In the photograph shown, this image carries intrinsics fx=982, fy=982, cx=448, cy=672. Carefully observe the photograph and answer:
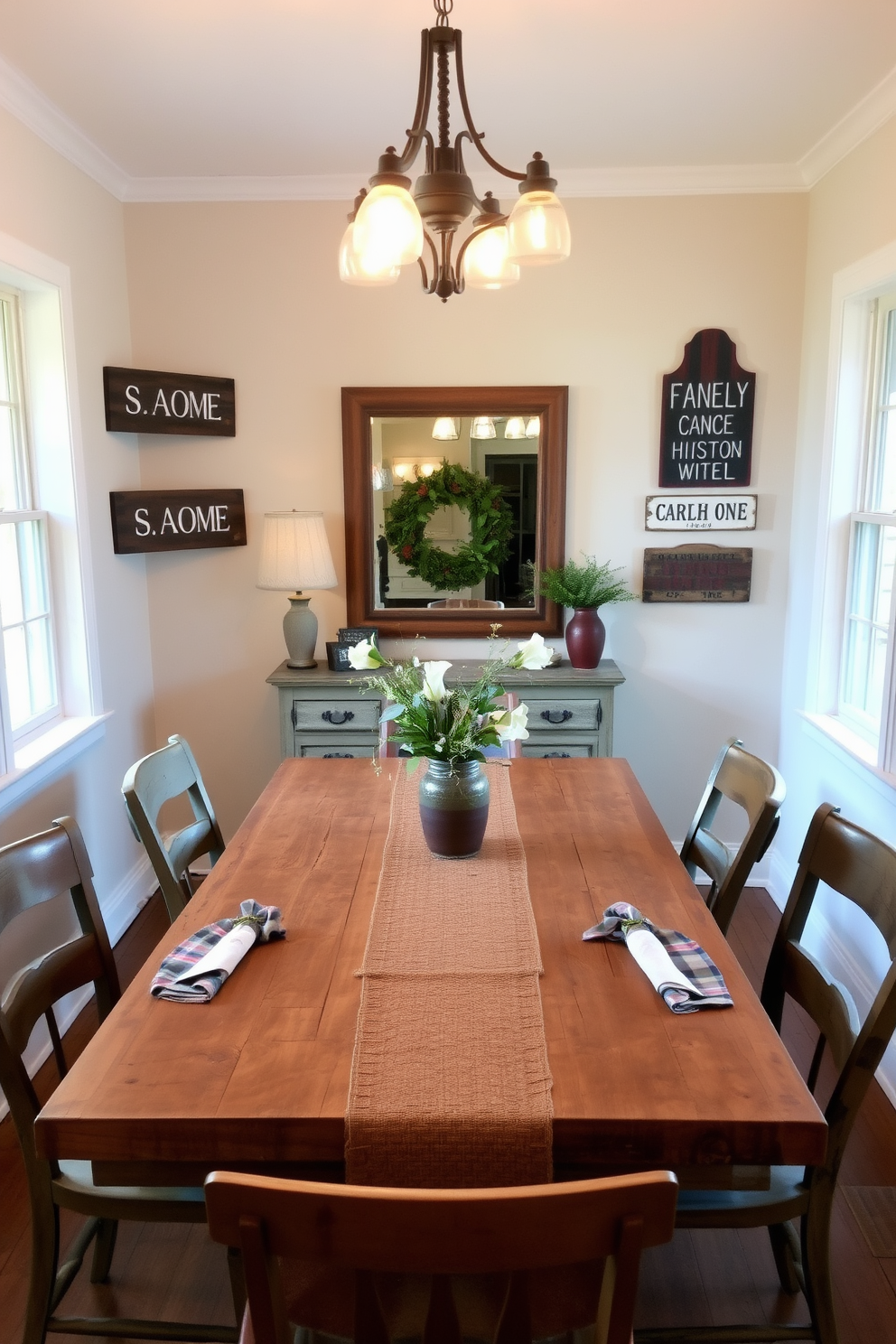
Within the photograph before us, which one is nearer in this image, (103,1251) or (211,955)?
(211,955)

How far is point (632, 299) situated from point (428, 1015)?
3.09m

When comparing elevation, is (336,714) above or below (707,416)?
below

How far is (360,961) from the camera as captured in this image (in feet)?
5.59

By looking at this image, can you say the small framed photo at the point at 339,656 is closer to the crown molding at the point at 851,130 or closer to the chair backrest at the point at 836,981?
the chair backrest at the point at 836,981

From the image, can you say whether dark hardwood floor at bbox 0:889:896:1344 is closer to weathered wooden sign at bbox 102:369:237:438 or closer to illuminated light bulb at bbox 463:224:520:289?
illuminated light bulb at bbox 463:224:520:289

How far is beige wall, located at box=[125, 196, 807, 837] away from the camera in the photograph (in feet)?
12.3

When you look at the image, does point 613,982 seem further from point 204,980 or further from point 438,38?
point 438,38

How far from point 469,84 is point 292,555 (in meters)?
1.65

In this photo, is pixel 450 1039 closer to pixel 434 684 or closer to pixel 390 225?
pixel 434 684

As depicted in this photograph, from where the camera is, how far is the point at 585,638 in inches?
149

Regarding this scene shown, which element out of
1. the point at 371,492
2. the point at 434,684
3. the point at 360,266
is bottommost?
the point at 434,684

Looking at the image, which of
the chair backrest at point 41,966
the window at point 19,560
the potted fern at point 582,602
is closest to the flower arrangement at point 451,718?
the chair backrest at point 41,966

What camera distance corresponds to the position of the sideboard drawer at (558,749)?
3744mm

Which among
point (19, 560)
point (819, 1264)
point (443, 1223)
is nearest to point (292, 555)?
point (19, 560)
